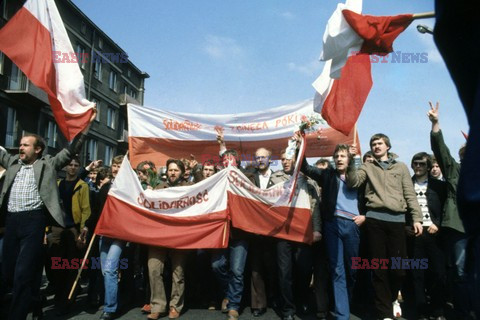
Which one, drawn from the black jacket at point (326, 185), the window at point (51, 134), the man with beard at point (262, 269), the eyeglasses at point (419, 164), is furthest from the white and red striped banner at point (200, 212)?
the window at point (51, 134)

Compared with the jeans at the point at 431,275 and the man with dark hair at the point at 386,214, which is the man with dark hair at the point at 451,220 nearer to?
the jeans at the point at 431,275

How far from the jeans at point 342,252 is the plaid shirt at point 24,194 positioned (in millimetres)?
3418

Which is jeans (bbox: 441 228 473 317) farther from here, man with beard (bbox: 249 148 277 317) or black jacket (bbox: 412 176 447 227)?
man with beard (bbox: 249 148 277 317)

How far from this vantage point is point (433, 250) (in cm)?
539

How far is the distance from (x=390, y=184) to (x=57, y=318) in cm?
445

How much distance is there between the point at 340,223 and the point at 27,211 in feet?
11.8

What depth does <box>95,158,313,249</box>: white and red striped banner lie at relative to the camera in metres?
5.45

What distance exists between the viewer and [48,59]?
4812 mm

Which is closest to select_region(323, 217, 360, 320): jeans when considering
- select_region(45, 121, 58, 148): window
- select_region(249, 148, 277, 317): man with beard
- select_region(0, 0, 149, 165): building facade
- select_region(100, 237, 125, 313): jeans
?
select_region(249, 148, 277, 317): man with beard

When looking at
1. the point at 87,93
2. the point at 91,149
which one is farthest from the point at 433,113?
the point at 91,149

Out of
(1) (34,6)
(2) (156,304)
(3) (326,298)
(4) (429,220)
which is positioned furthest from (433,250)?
(1) (34,6)

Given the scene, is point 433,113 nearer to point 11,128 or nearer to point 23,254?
point 23,254

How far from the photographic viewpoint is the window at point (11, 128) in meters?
22.4

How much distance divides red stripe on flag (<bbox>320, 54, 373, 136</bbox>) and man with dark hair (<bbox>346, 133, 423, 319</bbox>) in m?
0.80
